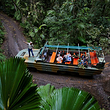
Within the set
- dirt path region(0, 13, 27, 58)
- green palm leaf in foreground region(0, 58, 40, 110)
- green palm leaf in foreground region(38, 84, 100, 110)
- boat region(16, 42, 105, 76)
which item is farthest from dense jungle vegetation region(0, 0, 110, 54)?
green palm leaf in foreground region(0, 58, 40, 110)

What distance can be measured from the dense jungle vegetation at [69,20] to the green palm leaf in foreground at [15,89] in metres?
7.60

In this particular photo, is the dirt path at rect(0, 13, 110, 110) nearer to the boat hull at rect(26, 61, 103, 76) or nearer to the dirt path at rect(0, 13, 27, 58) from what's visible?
the dirt path at rect(0, 13, 27, 58)

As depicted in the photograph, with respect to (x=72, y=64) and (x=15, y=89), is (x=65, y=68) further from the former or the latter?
(x=15, y=89)

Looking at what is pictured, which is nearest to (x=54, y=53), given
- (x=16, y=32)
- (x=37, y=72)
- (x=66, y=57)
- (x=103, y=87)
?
(x=66, y=57)

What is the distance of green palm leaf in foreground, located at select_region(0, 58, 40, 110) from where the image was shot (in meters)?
1.32

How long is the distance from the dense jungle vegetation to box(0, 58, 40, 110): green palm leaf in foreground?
7604 mm

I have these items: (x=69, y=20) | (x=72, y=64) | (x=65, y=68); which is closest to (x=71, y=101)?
(x=72, y=64)

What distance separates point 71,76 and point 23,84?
25.6 feet

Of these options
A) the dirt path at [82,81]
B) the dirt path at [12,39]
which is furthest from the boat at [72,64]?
the dirt path at [12,39]

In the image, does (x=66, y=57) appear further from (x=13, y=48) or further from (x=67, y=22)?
(x=13, y=48)

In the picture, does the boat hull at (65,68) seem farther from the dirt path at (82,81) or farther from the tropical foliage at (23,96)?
the tropical foliage at (23,96)

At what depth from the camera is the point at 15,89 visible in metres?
1.36

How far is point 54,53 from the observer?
9.84m

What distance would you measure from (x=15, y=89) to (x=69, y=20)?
423 inches
